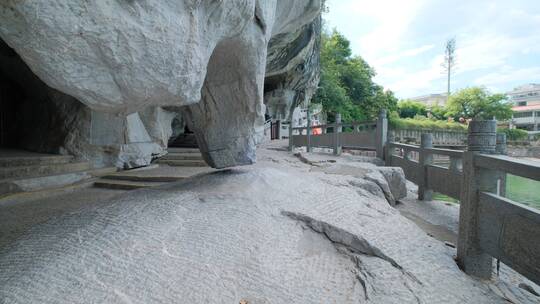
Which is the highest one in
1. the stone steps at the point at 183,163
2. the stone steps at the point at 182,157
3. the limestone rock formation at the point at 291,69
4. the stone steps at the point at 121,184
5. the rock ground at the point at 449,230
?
the limestone rock formation at the point at 291,69

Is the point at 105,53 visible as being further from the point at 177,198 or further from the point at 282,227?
the point at 282,227

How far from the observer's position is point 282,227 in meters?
2.07

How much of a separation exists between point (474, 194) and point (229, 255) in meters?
2.14

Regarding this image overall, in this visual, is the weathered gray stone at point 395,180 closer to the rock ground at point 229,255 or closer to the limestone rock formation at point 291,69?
the rock ground at point 229,255

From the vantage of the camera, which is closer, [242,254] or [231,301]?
[231,301]

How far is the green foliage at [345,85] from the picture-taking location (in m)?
18.2

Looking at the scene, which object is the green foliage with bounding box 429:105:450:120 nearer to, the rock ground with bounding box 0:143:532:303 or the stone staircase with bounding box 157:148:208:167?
the stone staircase with bounding box 157:148:208:167

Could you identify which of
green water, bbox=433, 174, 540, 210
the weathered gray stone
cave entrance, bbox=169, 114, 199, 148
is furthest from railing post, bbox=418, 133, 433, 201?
cave entrance, bbox=169, 114, 199, 148

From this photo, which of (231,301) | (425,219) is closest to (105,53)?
(231,301)

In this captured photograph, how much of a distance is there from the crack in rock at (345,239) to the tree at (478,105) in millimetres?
29818

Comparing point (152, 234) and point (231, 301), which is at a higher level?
point (152, 234)

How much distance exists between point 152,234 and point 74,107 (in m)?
4.95

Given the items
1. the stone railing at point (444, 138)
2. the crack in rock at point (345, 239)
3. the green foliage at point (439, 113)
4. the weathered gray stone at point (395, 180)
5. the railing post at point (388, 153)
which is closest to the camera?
the crack in rock at point (345, 239)

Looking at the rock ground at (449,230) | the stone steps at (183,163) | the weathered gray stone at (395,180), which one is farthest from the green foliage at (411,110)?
the stone steps at (183,163)
